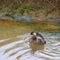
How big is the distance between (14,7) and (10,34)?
5121 mm

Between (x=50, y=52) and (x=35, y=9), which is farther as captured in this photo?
(x=35, y=9)

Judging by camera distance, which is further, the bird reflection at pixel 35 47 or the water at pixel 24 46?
the bird reflection at pixel 35 47

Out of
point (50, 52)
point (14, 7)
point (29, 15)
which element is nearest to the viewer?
point (50, 52)

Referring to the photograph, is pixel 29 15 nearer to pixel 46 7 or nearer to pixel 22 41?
pixel 46 7

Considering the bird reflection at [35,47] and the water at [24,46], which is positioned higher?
the water at [24,46]

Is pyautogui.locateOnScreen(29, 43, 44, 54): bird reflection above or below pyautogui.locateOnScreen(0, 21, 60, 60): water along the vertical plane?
below

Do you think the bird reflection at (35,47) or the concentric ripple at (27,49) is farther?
the bird reflection at (35,47)

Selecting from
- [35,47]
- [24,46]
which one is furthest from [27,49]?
[35,47]

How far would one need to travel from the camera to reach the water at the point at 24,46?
27.0 feet

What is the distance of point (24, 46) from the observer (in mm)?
9367

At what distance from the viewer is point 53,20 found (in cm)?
1370

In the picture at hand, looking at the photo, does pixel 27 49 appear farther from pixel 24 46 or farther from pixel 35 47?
pixel 35 47

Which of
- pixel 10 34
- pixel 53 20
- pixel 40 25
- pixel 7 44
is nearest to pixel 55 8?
pixel 53 20

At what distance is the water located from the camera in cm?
823
